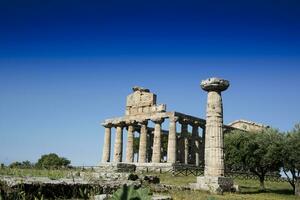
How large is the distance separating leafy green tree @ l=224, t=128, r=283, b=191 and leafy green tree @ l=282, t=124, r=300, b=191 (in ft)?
2.50

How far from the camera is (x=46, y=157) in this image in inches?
3248

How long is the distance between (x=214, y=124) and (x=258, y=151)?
7.51m

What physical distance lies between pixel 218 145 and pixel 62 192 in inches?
541

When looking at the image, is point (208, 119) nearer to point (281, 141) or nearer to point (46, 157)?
point (281, 141)

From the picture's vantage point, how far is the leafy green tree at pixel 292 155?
25.1 metres

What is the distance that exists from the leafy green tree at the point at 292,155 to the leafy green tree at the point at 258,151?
0.76 m

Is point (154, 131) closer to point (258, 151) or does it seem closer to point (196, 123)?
point (196, 123)

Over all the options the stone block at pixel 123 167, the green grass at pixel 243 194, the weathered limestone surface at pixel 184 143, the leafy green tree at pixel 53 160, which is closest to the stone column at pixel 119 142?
the weathered limestone surface at pixel 184 143

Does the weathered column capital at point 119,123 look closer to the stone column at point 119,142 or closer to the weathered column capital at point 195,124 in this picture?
the stone column at point 119,142

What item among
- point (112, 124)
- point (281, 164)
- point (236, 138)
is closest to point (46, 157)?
point (112, 124)

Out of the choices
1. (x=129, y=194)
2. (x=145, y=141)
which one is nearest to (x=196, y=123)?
(x=145, y=141)

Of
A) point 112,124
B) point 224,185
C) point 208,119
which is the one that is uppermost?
point 112,124

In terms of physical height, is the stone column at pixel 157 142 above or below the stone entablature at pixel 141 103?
below

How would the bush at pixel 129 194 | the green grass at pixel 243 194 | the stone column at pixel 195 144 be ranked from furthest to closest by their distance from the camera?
the stone column at pixel 195 144, the green grass at pixel 243 194, the bush at pixel 129 194
